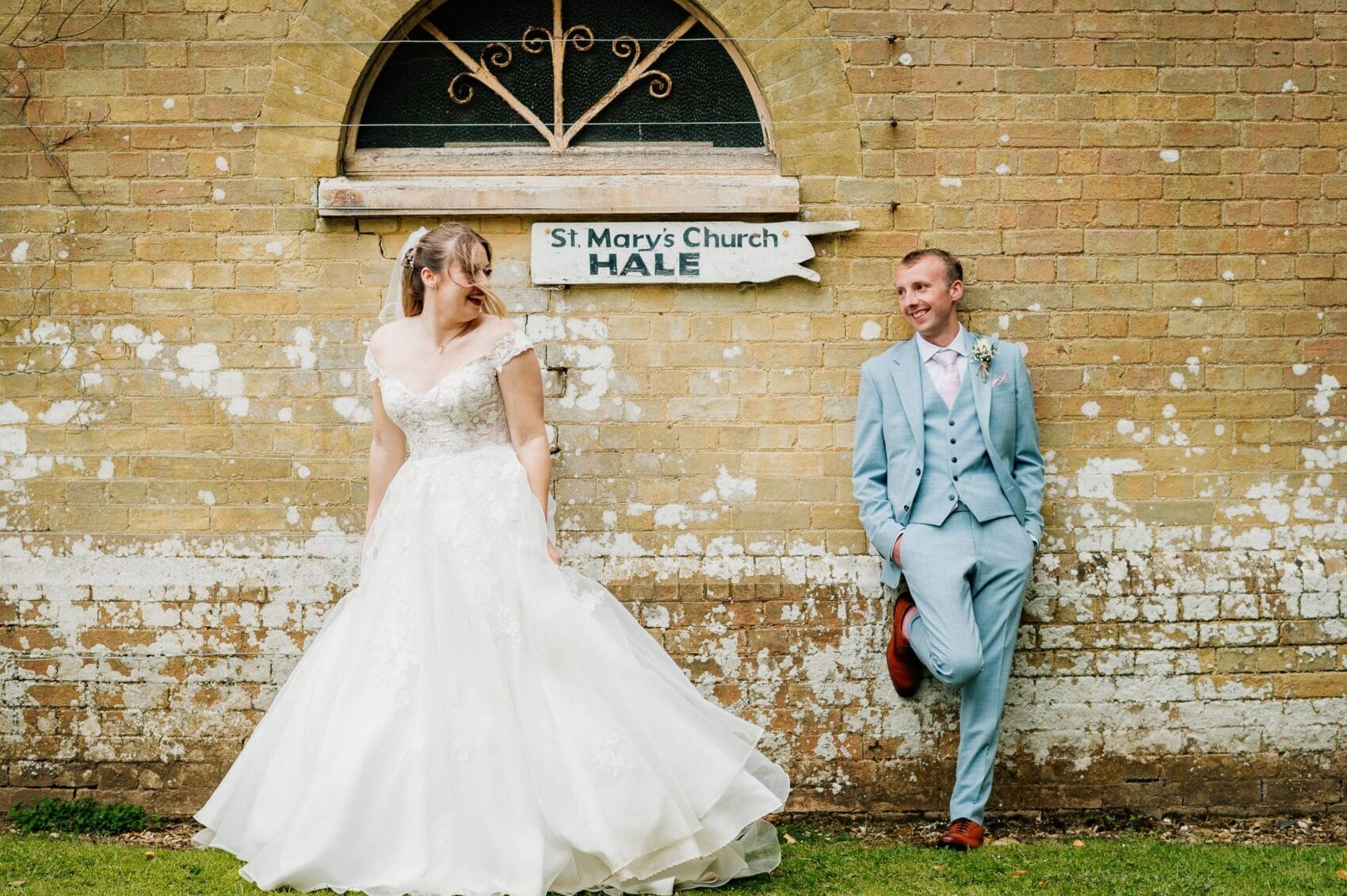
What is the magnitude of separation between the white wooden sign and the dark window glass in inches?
18.2

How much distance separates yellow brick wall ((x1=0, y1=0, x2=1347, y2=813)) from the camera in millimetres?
4926

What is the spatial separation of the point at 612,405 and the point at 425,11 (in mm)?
1883

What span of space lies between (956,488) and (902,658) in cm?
76

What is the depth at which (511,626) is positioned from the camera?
3.81 meters

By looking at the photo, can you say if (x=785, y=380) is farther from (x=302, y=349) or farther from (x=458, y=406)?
(x=302, y=349)

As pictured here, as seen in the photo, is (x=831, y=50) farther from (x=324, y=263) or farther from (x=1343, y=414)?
(x=1343, y=414)

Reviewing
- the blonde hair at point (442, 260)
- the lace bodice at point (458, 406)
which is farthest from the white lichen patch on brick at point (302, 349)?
the lace bodice at point (458, 406)

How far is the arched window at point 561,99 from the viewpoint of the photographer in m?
5.07

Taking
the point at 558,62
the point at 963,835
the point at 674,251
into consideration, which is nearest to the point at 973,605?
the point at 963,835

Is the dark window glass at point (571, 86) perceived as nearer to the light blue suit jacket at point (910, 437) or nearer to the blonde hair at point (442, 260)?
the blonde hair at point (442, 260)

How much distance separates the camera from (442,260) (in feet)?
13.2

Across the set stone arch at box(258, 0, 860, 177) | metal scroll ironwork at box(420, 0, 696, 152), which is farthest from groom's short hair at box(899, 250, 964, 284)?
metal scroll ironwork at box(420, 0, 696, 152)

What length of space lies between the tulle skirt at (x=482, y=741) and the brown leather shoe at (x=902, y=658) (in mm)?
996

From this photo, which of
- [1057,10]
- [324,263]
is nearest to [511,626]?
[324,263]
